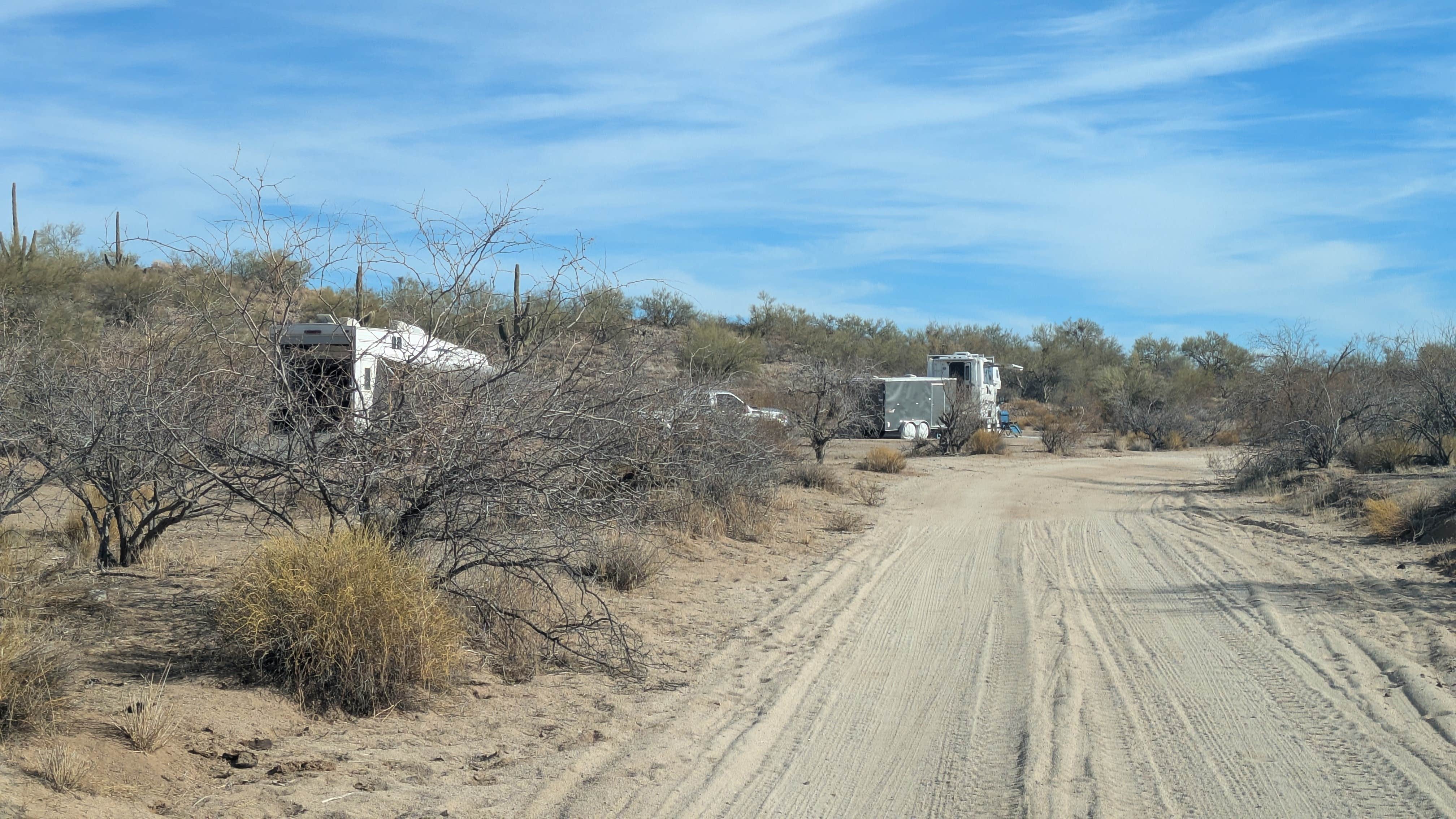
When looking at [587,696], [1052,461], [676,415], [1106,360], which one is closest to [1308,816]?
[587,696]

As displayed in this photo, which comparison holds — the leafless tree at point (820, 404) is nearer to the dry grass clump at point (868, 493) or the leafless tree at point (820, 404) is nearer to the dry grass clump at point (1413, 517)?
the dry grass clump at point (868, 493)

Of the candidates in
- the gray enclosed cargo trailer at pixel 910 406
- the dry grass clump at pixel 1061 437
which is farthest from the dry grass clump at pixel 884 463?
the dry grass clump at pixel 1061 437

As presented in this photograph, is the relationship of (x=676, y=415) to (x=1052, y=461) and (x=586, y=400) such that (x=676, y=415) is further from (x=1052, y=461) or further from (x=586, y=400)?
(x=1052, y=461)

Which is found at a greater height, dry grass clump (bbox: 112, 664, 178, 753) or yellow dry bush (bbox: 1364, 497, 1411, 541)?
yellow dry bush (bbox: 1364, 497, 1411, 541)

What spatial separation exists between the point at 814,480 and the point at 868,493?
1.28 m

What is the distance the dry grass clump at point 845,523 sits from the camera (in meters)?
16.4

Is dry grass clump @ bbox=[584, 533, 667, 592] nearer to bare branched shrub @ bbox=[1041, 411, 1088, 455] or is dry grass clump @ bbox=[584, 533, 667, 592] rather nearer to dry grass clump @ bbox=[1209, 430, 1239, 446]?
bare branched shrub @ bbox=[1041, 411, 1088, 455]

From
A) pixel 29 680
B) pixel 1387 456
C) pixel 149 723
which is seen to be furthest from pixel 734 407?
pixel 1387 456

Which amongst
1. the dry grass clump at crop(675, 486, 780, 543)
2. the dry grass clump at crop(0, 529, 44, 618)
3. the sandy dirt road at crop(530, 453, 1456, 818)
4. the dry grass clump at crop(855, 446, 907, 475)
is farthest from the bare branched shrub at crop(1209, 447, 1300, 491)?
the dry grass clump at crop(0, 529, 44, 618)

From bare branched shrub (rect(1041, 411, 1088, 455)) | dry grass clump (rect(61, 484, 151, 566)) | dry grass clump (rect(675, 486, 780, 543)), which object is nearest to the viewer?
dry grass clump (rect(61, 484, 151, 566))

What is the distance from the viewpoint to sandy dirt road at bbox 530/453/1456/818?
5.37m

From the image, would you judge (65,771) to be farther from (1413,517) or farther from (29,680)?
(1413,517)

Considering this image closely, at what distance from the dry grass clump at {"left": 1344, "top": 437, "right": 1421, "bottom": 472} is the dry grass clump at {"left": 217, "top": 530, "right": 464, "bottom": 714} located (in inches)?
779

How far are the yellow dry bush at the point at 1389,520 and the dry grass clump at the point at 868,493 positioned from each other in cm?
798
